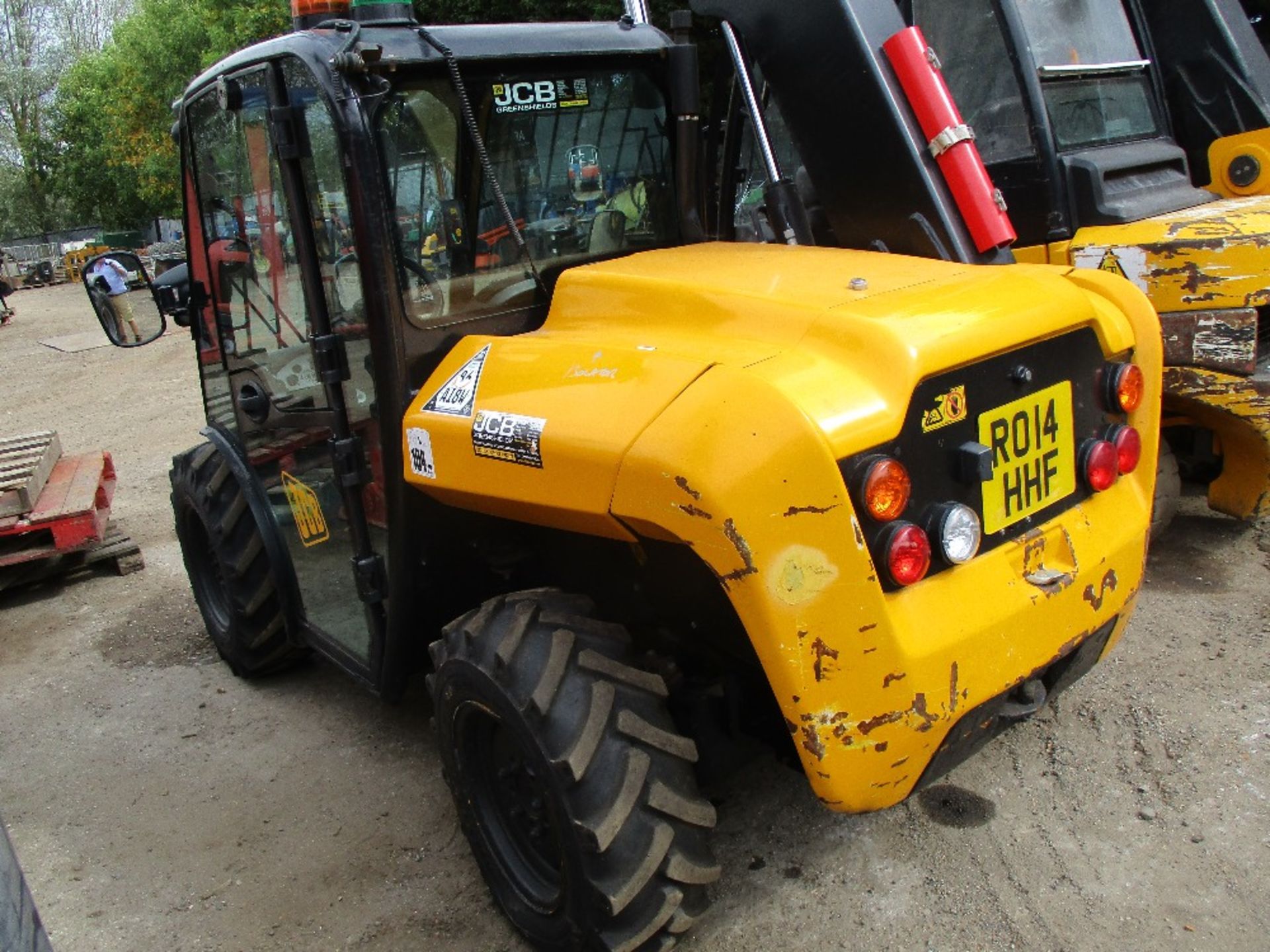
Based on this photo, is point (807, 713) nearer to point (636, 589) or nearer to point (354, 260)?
point (636, 589)

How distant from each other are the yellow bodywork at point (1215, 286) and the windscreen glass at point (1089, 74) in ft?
1.98

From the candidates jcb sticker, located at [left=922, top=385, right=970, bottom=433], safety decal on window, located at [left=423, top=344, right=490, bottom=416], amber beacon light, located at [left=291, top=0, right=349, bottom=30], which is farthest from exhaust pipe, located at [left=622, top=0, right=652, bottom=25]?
jcb sticker, located at [left=922, top=385, right=970, bottom=433]

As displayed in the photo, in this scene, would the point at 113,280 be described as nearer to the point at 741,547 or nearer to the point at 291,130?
the point at 291,130

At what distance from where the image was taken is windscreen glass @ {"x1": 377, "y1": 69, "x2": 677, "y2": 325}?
9.25ft

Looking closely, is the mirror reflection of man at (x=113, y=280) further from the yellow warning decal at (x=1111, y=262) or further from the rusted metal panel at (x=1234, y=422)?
the rusted metal panel at (x=1234, y=422)

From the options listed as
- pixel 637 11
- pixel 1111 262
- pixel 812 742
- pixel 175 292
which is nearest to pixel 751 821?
pixel 812 742

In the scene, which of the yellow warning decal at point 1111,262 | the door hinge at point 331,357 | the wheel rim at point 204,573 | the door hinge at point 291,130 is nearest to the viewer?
the door hinge at point 291,130

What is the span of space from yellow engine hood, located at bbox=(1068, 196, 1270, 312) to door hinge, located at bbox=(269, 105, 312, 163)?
9.52 feet

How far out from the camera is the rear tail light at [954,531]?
88.7 inches

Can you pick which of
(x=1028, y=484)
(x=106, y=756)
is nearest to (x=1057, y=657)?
(x=1028, y=484)

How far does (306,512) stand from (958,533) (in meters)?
2.12

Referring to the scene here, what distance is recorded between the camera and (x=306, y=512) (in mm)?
3557

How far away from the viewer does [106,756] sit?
13.0 feet

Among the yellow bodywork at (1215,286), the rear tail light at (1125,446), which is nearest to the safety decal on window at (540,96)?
the rear tail light at (1125,446)
